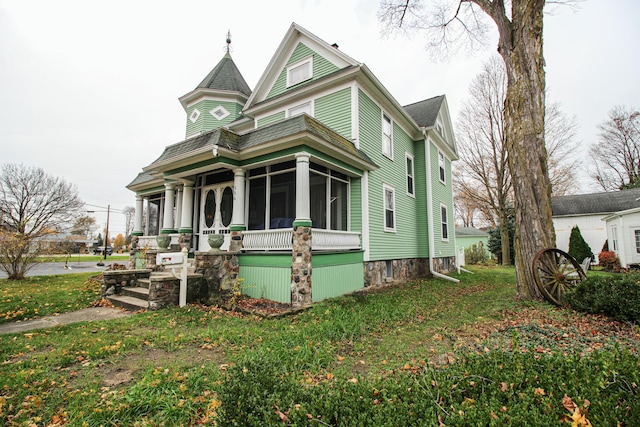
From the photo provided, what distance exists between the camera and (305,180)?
7102 mm

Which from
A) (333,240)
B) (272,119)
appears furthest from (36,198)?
(333,240)

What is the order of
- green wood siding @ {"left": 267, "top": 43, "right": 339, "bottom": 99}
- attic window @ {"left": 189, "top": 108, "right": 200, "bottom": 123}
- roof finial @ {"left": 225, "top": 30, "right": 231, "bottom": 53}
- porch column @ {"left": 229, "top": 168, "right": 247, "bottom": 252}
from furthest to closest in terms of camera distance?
roof finial @ {"left": 225, "top": 30, "right": 231, "bottom": 53}, attic window @ {"left": 189, "top": 108, "right": 200, "bottom": 123}, green wood siding @ {"left": 267, "top": 43, "right": 339, "bottom": 99}, porch column @ {"left": 229, "top": 168, "right": 247, "bottom": 252}

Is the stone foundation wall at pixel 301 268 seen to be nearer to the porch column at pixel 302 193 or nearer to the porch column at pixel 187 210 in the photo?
the porch column at pixel 302 193

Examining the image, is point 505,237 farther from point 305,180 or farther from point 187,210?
point 187,210

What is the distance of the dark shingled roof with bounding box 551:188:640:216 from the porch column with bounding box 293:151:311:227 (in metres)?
21.5

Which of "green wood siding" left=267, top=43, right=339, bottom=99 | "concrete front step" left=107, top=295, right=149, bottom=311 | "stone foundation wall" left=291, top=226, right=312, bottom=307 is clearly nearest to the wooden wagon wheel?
"stone foundation wall" left=291, top=226, right=312, bottom=307

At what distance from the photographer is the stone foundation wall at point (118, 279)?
766 centimetres

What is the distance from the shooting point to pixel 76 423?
7.78 ft

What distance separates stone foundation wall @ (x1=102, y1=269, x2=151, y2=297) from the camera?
7.66m

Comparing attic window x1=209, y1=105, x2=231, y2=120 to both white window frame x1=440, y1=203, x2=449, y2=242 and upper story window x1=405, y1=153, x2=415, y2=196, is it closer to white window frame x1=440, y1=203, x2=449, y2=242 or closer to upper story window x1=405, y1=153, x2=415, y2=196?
upper story window x1=405, y1=153, x2=415, y2=196

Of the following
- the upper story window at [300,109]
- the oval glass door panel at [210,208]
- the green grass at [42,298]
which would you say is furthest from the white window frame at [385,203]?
the green grass at [42,298]

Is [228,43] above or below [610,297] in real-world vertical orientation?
above

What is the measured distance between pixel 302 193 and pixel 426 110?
1086 cm

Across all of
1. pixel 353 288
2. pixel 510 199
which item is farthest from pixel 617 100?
pixel 353 288
